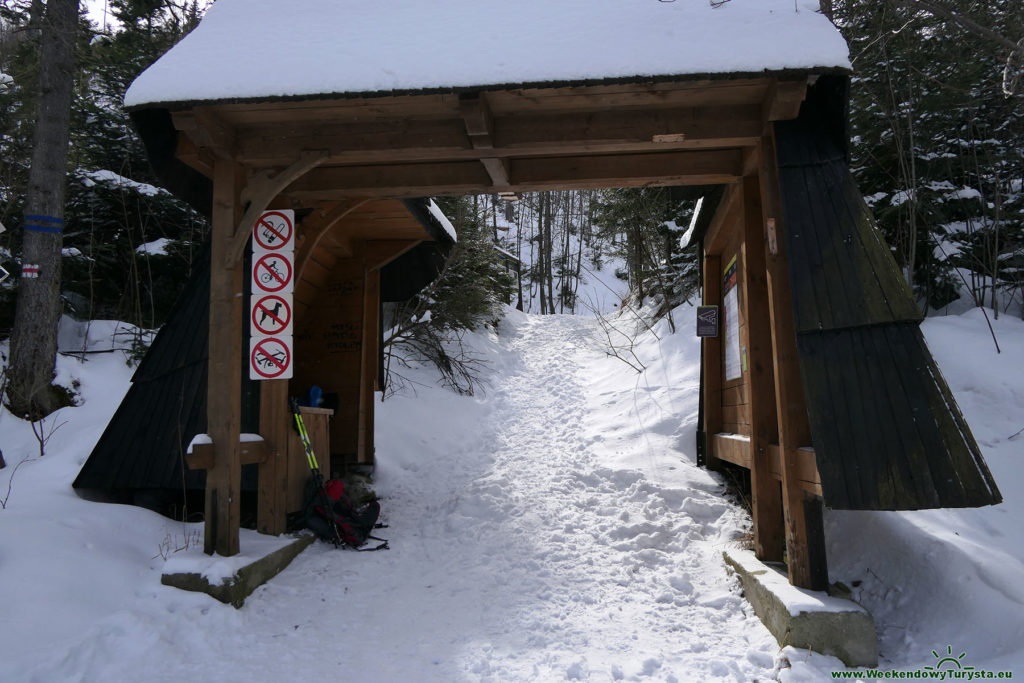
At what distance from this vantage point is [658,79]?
13.3 ft

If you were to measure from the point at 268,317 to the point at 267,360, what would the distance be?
1.14ft

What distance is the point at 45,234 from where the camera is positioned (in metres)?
8.15

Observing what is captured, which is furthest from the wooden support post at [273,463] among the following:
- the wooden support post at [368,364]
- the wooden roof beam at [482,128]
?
the wooden roof beam at [482,128]

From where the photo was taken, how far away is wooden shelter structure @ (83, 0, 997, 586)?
13.6ft

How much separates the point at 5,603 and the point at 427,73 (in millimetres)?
3950

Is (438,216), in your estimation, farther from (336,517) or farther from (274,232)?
(336,517)

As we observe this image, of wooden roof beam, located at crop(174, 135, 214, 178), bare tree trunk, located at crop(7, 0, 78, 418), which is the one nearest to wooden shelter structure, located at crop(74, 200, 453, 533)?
wooden roof beam, located at crop(174, 135, 214, 178)

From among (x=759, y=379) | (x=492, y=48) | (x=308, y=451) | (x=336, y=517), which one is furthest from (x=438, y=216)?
(x=759, y=379)

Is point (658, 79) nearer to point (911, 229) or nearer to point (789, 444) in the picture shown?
point (789, 444)

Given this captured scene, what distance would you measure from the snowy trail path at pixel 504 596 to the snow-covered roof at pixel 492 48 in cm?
348

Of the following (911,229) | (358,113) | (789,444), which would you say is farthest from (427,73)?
(911,229)

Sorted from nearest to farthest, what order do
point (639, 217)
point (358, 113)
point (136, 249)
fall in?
point (358, 113), point (136, 249), point (639, 217)

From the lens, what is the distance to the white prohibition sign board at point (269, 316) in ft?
17.1

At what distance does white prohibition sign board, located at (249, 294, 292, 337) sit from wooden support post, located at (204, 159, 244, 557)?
5.3 inches
